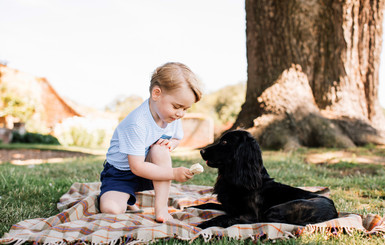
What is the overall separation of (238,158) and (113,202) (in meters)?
1.06

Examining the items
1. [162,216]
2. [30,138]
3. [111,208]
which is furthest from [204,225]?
[30,138]

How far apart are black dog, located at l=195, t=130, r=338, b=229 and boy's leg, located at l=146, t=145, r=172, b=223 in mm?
313

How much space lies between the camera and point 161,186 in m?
2.51

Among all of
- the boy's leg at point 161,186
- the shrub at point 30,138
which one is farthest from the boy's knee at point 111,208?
the shrub at point 30,138

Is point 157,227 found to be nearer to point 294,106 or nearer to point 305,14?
point 294,106

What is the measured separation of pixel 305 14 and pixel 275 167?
360 centimetres

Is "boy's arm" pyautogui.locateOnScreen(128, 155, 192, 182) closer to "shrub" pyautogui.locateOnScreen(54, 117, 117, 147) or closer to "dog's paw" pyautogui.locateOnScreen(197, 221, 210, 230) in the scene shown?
"dog's paw" pyautogui.locateOnScreen(197, 221, 210, 230)

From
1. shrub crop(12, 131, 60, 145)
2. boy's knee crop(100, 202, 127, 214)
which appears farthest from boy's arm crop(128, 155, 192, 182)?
shrub crop(12, 131, 60, 145)

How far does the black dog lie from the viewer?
7.59 ft

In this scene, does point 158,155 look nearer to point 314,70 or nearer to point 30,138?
point 314,70

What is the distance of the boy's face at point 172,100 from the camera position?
2.42 meters

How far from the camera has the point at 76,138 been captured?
17.6 metres

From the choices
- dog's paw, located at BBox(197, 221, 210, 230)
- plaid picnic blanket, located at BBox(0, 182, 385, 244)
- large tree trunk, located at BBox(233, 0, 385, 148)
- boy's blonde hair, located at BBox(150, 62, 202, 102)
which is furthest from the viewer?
large tree trunk, located at BBox(233, 0, 385, 148)

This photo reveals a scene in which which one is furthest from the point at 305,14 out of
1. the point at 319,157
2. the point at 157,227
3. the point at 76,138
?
the point at 76,138
